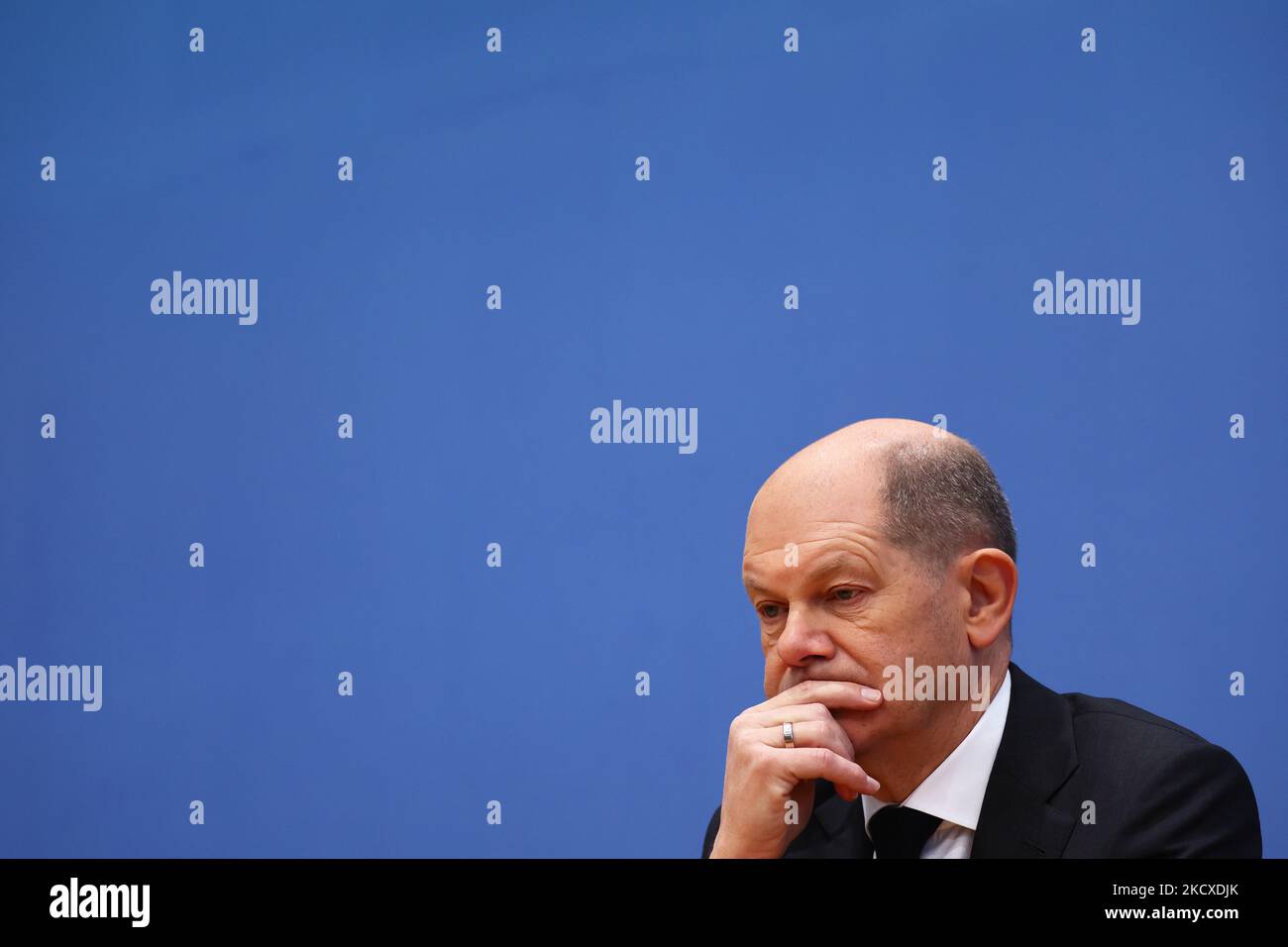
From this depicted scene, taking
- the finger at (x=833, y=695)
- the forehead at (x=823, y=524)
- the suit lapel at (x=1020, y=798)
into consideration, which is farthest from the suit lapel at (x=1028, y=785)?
the forehead at (x=823, y=524)

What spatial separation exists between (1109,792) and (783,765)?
0.52m

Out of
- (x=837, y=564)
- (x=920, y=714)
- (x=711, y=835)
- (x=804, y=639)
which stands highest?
(x=837, y=564)

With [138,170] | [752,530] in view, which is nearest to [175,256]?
[138,170]

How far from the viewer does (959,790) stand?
6.25ft

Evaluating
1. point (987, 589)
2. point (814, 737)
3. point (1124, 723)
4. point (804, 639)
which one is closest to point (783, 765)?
point (814, 737)

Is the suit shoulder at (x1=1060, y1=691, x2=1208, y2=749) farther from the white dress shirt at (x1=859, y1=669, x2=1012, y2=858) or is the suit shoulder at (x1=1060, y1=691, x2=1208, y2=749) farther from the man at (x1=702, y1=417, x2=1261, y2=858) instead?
the white dress shirt at (x1=859, y1=669, x2=1012, y2=858)

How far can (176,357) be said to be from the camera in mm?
Result: 3324

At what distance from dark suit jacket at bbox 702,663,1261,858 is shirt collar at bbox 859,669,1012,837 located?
0.07 ft

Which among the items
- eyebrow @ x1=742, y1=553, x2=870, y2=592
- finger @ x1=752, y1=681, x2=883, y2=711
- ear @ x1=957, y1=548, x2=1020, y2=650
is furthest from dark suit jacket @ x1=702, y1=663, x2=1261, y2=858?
eyebrow @ x1=742, y1=553, x2=870, y2=592

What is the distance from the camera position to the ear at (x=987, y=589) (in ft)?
6.39

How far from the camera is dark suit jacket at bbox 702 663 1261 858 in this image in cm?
180

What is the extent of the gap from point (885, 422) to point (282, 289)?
196 centimetres

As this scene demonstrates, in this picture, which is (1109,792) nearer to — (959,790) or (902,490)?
(959,790)

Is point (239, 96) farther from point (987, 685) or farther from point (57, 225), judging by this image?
point (987, 685)
